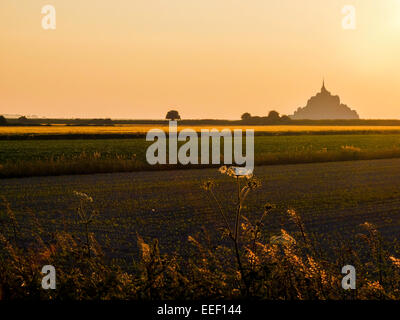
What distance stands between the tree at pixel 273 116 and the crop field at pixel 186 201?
399 ft

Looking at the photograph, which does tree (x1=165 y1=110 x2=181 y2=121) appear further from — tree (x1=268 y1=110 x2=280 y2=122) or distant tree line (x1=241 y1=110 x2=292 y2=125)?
tree (x1=268 y1=110 x2=280 y2=122)

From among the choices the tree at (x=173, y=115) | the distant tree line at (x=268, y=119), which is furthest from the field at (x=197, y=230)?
the tree at (x=173, y=115)

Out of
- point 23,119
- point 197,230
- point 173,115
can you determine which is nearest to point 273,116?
point 173,115

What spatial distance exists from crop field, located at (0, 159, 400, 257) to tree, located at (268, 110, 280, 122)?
122m

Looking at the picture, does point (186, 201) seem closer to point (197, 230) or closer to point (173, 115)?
point (197, 230)

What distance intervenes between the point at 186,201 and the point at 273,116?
137905 mm

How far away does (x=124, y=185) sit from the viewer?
18.5 metres

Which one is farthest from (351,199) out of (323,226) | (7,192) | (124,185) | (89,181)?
(7,192)

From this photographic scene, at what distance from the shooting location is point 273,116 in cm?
15000

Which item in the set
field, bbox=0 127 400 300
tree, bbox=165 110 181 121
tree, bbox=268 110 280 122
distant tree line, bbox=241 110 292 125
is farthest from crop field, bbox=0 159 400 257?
tree, bbox=165 110 181 121

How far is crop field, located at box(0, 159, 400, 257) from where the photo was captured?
11.0 m
